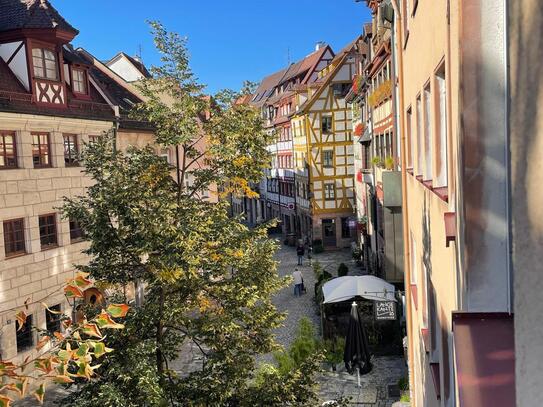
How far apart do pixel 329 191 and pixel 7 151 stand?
81.5 feet

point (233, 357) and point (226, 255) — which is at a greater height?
point (226, 255)

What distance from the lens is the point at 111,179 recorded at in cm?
784

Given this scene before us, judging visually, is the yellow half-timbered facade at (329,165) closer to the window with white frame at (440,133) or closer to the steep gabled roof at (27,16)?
the steep gabled roof at (27,16)

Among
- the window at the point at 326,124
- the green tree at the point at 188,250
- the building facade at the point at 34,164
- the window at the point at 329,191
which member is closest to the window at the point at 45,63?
the building facade at the point at 34,164

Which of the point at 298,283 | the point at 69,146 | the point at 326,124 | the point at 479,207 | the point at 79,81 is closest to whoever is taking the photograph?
the point at 479,207

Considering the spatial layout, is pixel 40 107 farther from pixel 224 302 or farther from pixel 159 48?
pixel 224 302

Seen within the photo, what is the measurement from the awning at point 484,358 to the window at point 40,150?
50.0 ft

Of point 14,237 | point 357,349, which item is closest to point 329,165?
point 357,349

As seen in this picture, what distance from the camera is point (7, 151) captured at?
14.8 meters

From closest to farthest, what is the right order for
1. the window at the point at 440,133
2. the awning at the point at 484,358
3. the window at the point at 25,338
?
the awning at the point at 484,358 < the window at the point at 440,133 < the window at the point at 25,338

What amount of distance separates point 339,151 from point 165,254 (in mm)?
30611

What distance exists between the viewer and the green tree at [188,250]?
7.31m

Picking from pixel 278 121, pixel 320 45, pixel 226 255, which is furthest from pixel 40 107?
pixel 320 45

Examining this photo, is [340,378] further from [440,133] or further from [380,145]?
[440,133]
